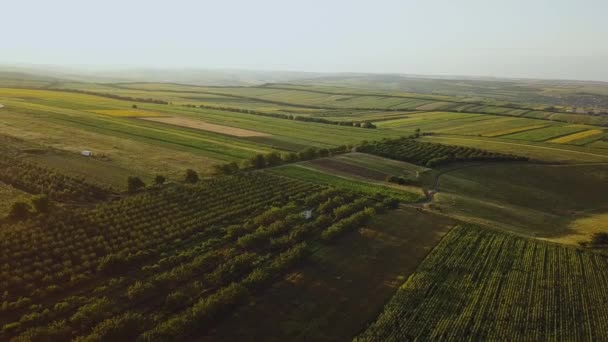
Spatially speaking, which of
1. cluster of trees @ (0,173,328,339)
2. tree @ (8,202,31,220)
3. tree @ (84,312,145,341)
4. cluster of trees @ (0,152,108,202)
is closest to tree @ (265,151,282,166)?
cluster of trees @ (0,173,328,339)

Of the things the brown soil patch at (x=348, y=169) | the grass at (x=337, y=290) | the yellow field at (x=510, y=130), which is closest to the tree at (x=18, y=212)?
the grass at (x=337, y=290)

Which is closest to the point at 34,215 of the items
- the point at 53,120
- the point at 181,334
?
the point at 181,334

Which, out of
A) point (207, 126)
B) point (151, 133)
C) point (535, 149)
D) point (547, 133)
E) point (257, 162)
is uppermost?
point (151, 133)

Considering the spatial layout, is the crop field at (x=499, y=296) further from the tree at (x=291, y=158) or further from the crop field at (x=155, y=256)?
the tree at (x=291, y=158)

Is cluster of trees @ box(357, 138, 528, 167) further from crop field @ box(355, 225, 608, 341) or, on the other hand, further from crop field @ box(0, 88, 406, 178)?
crop field @ box(355, 225, 608, 341)

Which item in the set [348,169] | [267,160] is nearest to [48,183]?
[267,160]

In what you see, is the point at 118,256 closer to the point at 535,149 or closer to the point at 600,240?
the point at 600,240
